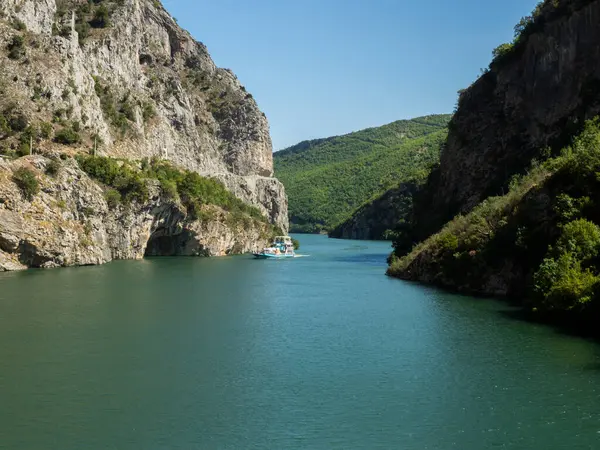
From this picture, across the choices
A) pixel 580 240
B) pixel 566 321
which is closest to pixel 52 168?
pixel 580 240

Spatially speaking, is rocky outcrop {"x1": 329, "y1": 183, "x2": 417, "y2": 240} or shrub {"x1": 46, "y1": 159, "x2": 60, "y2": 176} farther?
rocky outcrop {"x1": 329, "y1": 183, "x2": 417, "y2": 240}

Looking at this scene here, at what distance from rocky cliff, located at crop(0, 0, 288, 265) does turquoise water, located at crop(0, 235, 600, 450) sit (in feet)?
119

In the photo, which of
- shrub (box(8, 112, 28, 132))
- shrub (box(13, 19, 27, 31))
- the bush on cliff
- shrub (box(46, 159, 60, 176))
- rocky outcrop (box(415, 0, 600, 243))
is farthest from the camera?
shrub (box(13, 19, 27, 31))

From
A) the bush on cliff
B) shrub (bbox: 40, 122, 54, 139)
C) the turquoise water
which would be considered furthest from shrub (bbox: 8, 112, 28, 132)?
the turquoise water

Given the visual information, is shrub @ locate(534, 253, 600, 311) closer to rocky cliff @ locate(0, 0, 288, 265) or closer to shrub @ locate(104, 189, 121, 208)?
rocky cliff @ locate(0, 0, 288, 265)

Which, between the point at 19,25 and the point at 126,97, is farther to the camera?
the point at 126,97

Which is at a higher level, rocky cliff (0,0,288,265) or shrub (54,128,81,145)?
rocky cliff (0,0,288,265)

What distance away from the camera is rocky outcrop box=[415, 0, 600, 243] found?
55875mm

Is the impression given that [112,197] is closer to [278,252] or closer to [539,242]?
[278,252]

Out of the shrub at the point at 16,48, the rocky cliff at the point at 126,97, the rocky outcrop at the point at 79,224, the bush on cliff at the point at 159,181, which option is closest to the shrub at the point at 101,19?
the rocky cliff at the point at 126,97

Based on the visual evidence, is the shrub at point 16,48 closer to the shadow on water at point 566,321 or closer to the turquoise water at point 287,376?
the turquoise water at point 287,376

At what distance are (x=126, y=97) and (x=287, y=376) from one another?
92501 mm

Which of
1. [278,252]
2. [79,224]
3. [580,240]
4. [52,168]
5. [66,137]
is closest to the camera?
[580,240]

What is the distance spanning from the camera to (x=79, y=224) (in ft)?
239
